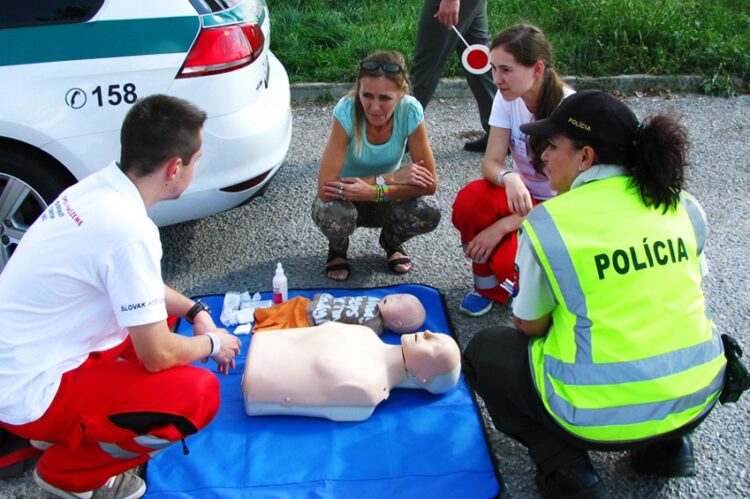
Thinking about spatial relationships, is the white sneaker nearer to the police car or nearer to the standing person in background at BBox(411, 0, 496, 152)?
the police car

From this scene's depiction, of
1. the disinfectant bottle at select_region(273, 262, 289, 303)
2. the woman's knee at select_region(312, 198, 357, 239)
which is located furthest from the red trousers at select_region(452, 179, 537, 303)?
the disinfectant bottle at select_region(273, 262, 289, 303)

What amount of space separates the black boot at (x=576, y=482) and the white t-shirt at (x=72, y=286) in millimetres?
1407

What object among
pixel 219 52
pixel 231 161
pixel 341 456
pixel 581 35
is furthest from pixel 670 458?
pixel 581 35

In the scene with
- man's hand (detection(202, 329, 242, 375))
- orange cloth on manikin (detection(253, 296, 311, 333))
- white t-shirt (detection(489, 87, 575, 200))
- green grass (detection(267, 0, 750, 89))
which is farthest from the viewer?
green grass (detection(267, 0, 750, 89))

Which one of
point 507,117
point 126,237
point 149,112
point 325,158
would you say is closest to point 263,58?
point 325,158

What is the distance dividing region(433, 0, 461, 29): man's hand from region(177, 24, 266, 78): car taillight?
1637mm

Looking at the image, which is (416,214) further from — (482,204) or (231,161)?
(231,161)

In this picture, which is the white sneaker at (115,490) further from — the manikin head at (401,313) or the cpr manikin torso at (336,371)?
the manikin head at (401,313)

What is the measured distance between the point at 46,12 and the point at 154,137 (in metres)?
1.32

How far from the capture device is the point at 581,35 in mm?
7012

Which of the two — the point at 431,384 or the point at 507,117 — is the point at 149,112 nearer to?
the point at 431,384

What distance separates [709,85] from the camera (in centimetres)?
649

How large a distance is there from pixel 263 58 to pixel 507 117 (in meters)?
1.29

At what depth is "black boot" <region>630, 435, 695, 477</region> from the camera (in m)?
2.48
